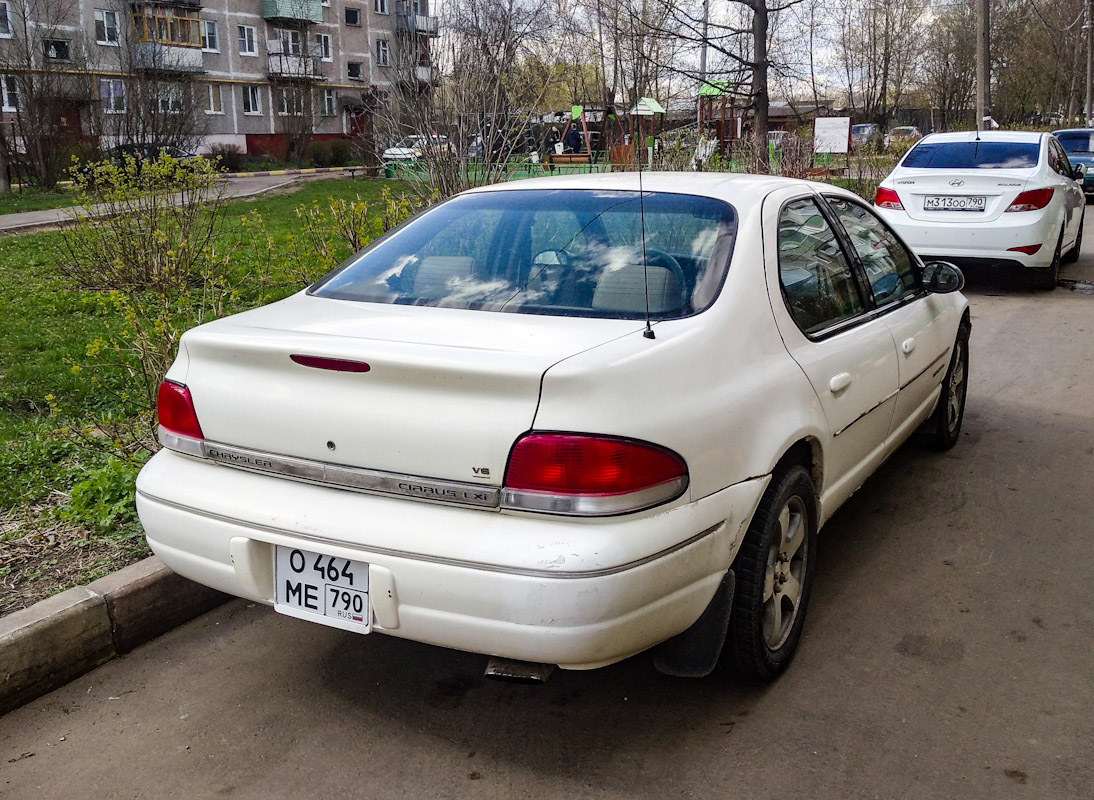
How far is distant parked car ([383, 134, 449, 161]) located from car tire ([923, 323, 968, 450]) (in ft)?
16.8

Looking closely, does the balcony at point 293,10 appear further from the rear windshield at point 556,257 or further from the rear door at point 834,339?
the rear door at point 834,339

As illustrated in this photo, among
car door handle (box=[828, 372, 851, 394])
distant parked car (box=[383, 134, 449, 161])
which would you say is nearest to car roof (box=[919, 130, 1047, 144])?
distant parked car (box=[383, 134, 449, 161])

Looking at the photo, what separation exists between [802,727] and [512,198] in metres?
2.06

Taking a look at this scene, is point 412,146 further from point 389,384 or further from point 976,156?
point 389,384

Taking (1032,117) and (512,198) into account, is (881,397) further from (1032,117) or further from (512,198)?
(1032,117)

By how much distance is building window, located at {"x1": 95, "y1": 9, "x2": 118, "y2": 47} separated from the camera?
139 feet

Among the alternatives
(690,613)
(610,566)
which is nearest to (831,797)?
(690,613)

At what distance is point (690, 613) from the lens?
110 inches

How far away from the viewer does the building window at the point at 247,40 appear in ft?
163

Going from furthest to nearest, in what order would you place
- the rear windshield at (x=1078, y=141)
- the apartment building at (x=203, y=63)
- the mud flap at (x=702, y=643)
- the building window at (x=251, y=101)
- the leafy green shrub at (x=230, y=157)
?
1. the building window at (x=251, y=101)
2. the leafy green shrub at (x=230, y=157)
3. the apartment building at (x=203, y=63)
4. the rear windshield at (x=1078, y=141)
5. the mud flap at (x=702, y=643)

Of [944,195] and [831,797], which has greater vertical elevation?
[944,195]

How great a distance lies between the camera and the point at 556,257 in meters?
3.39

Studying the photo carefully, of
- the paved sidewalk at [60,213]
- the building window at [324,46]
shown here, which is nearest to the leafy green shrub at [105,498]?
the paved sidewalk at [60,213]

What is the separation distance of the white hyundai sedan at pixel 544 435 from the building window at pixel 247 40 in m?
50.7
